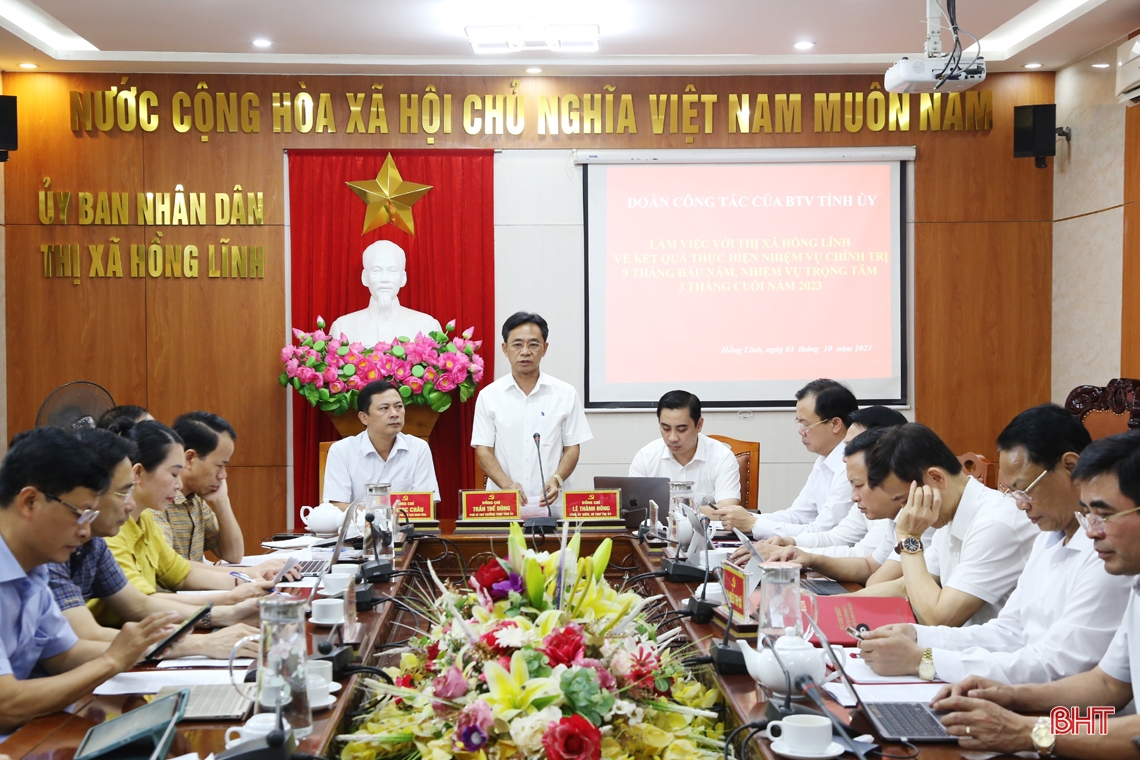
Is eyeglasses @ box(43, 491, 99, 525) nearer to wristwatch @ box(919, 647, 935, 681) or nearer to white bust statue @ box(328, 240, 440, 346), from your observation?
wristwatch @ box(919, 647, 935, 681)

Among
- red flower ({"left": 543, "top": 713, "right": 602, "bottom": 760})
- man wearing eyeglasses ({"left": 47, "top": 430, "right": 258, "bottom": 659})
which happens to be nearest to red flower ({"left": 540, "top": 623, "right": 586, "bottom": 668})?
red flower ({"left": 543, "top": 713, "right": 602, "bottom": 760})

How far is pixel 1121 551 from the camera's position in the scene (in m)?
1.84

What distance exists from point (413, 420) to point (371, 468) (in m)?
1.00

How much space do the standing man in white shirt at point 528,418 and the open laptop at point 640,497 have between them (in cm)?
74

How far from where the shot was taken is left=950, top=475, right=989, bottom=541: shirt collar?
8.83 feet

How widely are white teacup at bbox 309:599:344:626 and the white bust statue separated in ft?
12.2

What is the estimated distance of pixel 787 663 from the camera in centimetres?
182

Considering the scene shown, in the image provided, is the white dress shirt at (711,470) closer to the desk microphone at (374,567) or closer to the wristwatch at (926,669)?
the desk microphone at (374,567)

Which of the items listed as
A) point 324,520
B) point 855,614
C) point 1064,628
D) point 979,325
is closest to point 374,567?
point 324,520

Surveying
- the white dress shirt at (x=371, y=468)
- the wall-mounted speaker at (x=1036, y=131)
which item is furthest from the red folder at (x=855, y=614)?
the wall-mounted speaker at (x=1036, y=131)

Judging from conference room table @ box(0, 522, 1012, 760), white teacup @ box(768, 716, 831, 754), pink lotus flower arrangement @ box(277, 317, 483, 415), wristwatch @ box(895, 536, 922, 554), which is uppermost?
pink lotus flower arrangement @ box(277, 317, 483, 415)

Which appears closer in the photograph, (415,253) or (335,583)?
(335,583)

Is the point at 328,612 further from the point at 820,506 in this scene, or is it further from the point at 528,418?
the point at 528,418

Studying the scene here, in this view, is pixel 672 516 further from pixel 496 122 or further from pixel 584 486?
pixel 496 122
